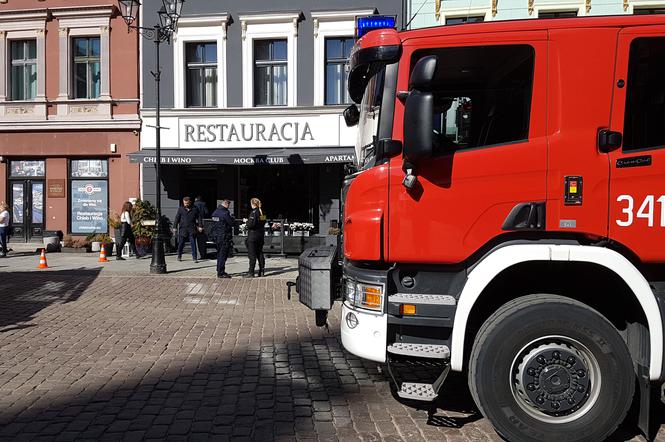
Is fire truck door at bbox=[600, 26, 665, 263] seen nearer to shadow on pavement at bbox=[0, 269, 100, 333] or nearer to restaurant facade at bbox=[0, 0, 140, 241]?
shadow on pavement at bbox=[0, 269, 100, 333]

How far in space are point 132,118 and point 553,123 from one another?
15518mm

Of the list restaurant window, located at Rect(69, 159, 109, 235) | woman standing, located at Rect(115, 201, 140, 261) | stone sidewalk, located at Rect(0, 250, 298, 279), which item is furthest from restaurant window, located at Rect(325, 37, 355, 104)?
restaurant window, located at Rect(69, 159, 109, 235)

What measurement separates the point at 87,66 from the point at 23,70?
2341mm

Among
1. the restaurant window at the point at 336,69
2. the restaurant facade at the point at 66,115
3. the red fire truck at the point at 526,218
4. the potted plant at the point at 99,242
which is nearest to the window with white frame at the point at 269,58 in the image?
the restaurant window at the point at 336,69

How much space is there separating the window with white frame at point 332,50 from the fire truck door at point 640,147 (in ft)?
42.0

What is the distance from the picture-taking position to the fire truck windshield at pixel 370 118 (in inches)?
143

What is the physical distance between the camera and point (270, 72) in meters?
16.1

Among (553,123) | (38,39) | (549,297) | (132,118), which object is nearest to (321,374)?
(549,297)

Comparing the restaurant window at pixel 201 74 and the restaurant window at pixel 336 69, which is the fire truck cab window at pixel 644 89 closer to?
the restaurant window at pixel 336 69

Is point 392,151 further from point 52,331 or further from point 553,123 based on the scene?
point 52,331

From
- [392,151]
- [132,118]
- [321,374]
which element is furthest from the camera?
[132,118]

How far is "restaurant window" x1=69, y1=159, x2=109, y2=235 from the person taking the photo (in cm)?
1681

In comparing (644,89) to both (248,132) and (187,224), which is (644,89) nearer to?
(187,224)

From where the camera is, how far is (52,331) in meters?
6.31
